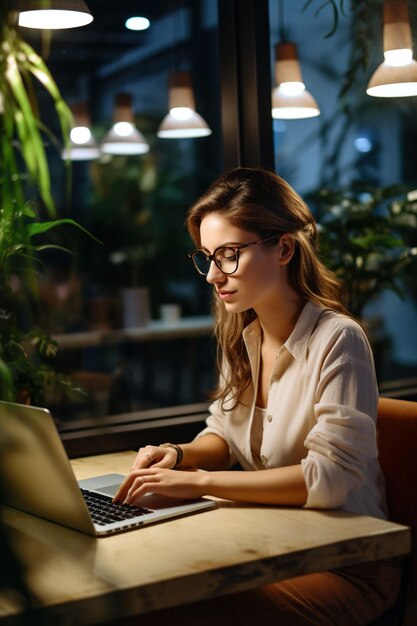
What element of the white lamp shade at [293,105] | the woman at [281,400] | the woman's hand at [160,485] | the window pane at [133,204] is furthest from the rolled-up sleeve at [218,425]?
the white lamp shade at [293,105]

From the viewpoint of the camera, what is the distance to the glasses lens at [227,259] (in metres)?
2.08

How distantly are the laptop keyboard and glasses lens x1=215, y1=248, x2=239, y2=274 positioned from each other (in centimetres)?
57

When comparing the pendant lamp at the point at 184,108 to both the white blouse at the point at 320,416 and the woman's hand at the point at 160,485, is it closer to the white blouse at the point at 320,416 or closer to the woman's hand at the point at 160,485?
the white blouse at the point at 320,416

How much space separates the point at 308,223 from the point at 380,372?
4.14 ft

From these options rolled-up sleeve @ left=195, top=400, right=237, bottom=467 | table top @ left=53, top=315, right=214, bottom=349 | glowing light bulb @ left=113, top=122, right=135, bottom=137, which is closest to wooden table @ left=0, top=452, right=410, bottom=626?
rolled-up sleeve @ left=195, top=400, right=237, bottom=467

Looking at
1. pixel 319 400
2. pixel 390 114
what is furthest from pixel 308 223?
pixel 390 114

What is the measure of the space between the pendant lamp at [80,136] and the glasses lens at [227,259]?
118 cm

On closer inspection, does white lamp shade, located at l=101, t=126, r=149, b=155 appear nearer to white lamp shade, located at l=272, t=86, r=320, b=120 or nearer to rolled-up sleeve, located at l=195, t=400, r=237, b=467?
white lamp shade, located at l=272, t=86, r=320, b=120

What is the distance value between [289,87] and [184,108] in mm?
459

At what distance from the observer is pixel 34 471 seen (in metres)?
1.69

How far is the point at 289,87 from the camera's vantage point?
3.18 m

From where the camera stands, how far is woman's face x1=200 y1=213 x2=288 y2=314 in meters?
2.08

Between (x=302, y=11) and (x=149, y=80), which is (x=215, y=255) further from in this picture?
(x=149, y=80)

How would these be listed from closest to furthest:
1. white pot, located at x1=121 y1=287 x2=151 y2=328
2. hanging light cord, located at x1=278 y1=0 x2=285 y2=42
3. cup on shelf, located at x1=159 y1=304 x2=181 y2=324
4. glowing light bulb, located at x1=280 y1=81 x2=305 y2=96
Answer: hanging light cord, located at x1=278 y1=0 x2=285 y2=42
glowing light bulb, located at x1=280 y1=81 x2=305 y2=96
white pot, located at x1=121 y1=287 x2=151 y2=328
cup on shelf, located at x1=159 y1=304 x2=181 y2=324
